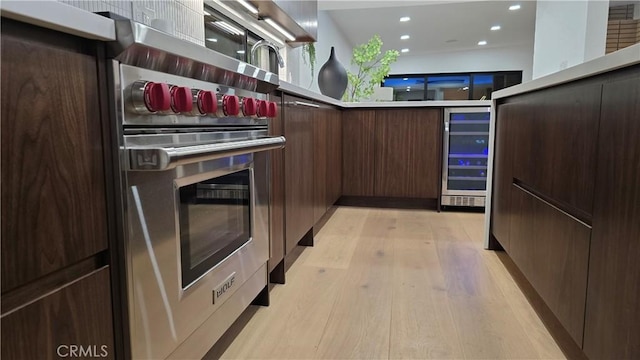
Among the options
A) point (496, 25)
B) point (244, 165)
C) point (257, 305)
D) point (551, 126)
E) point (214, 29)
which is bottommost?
point (257, 305)

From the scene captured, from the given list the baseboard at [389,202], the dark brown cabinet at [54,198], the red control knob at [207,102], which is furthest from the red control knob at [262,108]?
the baseboard at [389,202]

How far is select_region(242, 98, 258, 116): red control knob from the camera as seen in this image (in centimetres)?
120

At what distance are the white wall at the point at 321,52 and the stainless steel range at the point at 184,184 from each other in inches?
86.4

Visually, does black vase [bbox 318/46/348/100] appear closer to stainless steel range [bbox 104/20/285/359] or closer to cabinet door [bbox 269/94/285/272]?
cabinet door [bbox 269/94/285/272]

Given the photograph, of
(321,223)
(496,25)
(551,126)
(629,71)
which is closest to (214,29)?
(321,223)

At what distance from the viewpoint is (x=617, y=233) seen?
2.91 ft

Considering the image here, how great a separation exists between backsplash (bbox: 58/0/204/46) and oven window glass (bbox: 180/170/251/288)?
1.71 feet

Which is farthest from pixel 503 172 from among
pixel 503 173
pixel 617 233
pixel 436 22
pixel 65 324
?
pixel 436 22

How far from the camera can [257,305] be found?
1593 mm

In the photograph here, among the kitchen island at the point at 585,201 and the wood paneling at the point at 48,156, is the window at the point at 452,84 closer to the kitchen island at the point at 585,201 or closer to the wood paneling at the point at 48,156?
the kitchen island at the point at 585,201

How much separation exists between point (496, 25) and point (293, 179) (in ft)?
20.3

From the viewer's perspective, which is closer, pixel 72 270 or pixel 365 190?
pixel 72 270

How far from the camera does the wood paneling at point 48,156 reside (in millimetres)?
535

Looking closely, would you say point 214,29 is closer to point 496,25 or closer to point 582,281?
point 582,281
